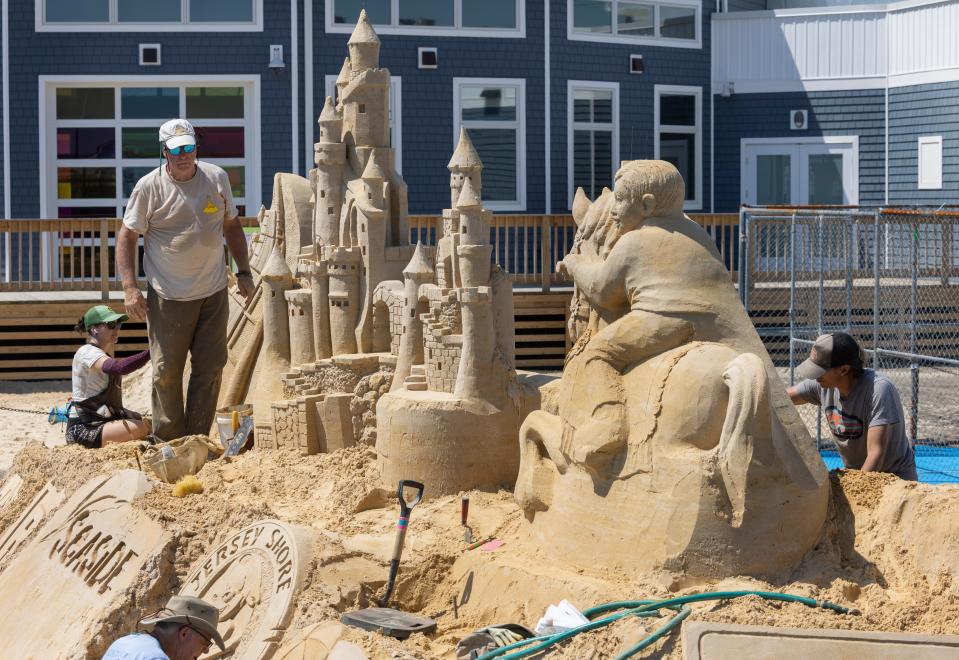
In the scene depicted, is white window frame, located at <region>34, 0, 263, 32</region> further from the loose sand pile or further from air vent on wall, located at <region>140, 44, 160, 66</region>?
the loose sand pile

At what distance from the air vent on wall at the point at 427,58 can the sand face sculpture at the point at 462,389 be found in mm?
10849

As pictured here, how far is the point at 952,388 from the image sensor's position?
49.8 feet

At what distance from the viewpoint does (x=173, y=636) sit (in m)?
4.62

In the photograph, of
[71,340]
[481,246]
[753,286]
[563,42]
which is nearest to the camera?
[481,246]

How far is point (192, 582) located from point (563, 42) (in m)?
14.2

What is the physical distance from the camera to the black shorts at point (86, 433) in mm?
9461

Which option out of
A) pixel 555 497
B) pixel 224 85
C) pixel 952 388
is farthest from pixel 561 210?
pixel 555 497

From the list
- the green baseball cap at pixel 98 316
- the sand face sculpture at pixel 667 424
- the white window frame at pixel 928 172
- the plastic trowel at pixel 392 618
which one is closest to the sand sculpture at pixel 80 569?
the plastic trowel at pixel 392 618

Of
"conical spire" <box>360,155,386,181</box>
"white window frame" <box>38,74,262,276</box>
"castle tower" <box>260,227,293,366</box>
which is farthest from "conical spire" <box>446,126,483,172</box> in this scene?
"white window frame" <box>38,74,262,276</box>

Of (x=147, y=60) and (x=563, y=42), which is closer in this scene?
(x=147, y=60)

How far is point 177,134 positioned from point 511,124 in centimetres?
1100

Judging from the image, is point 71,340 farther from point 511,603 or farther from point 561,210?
point 511,603

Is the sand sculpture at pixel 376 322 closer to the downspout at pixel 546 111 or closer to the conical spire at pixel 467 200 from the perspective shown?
the conical spire at pixel 467 200

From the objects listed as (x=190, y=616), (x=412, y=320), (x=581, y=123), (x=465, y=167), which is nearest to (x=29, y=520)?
(x=412, y=320)
